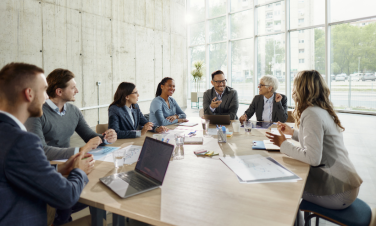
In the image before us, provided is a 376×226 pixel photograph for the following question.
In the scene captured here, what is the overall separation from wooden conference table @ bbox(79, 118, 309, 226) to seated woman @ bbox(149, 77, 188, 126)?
1637mm

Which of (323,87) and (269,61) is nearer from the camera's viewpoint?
(323,87)

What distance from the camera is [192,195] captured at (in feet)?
3.85

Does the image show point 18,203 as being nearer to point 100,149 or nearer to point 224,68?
point 100,149

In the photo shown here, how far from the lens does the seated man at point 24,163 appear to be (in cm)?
91

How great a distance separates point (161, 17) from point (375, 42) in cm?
687

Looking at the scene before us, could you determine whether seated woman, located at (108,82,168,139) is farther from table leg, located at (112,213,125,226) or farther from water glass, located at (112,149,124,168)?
table leg, located at (112,213,125,226)

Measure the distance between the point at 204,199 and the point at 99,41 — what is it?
6.48 m

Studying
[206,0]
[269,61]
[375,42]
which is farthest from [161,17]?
[375,42]

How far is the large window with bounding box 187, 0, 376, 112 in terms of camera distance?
7.35 metres

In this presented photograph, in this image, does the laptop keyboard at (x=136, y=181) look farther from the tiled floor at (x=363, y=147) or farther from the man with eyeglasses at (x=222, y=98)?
the man with eyeglasses at (x=222, y=98)

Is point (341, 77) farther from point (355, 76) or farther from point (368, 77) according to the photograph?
point (368, 77)

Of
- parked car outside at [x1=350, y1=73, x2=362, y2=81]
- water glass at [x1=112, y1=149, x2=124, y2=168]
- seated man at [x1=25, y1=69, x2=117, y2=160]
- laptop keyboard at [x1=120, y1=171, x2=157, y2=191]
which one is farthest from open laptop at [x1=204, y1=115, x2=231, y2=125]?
parked car outside at [x1=350, y1=73, x2=362, y2=81]

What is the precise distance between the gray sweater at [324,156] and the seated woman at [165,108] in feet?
6.11

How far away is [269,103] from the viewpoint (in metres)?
3.54
